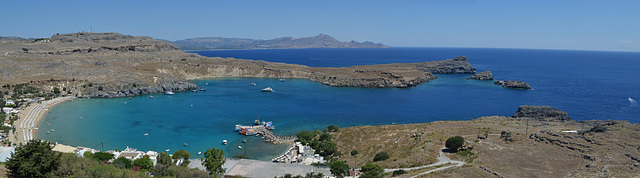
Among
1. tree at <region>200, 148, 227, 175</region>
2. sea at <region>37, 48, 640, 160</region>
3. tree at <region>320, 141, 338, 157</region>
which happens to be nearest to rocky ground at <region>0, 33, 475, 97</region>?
sea at <region>37, 48, 640, 160</region>

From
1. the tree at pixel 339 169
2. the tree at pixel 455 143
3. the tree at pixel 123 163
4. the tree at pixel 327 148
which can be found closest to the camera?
the tree at pixel 123 163

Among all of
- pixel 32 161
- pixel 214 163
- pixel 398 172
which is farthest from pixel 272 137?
pixel 32 161

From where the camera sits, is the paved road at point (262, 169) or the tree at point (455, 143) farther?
the tree at point (455, 143)

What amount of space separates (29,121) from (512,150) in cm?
7198

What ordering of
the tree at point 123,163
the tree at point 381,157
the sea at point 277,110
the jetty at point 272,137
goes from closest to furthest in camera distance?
the tree at point 123,163, the tree at point 381,157, the sea at point 277,110, the jetty at point 272,137

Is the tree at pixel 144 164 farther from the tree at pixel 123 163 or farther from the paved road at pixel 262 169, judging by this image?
the paved road at pixel 262 169

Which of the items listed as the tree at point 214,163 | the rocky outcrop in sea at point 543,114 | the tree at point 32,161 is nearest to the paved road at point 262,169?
the tree at point 214,163

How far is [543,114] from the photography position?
65125mm

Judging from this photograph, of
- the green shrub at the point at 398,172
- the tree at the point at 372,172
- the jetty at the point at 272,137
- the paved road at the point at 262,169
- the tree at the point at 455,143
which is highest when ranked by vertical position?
the tree at the point at 455,143

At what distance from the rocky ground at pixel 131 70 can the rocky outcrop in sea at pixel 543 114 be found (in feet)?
152

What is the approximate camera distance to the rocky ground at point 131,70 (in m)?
87.7

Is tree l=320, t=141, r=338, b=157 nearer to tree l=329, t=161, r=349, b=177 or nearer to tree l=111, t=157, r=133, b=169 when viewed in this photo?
tree l=329, t=161, r=349, b=177

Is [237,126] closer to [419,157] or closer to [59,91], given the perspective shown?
[419,157]

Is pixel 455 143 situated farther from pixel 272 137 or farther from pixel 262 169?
pixel 272 137
